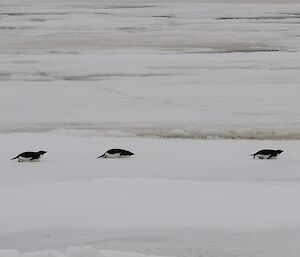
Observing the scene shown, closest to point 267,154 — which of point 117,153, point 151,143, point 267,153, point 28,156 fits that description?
point 267,153

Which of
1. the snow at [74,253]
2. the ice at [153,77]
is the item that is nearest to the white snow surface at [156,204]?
the snow at [74,253]

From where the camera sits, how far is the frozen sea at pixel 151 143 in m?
3.62

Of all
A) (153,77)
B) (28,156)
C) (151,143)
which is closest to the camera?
(28,156)

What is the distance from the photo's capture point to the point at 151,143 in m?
6.05

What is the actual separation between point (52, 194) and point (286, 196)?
154 centimetres

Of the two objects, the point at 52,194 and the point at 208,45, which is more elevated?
the point at 208,45

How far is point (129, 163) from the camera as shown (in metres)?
5.41

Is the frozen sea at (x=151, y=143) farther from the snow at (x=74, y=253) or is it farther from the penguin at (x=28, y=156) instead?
the penguin at (x=28, y=156)

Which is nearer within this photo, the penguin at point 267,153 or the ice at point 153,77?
the penguin at point 267,153

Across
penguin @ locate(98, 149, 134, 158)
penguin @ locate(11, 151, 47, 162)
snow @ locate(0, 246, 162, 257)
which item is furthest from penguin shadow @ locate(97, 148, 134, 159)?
snow @ locate(0, 246, 162, 257)

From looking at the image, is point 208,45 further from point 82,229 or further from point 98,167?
point 82,229

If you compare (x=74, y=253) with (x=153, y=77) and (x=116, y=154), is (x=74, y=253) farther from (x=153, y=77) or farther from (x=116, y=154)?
(x=153, y=77)

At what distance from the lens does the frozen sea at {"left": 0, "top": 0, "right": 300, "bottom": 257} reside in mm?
3625

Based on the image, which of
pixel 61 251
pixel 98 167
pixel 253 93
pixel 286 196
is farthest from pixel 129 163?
pixel 253 93
